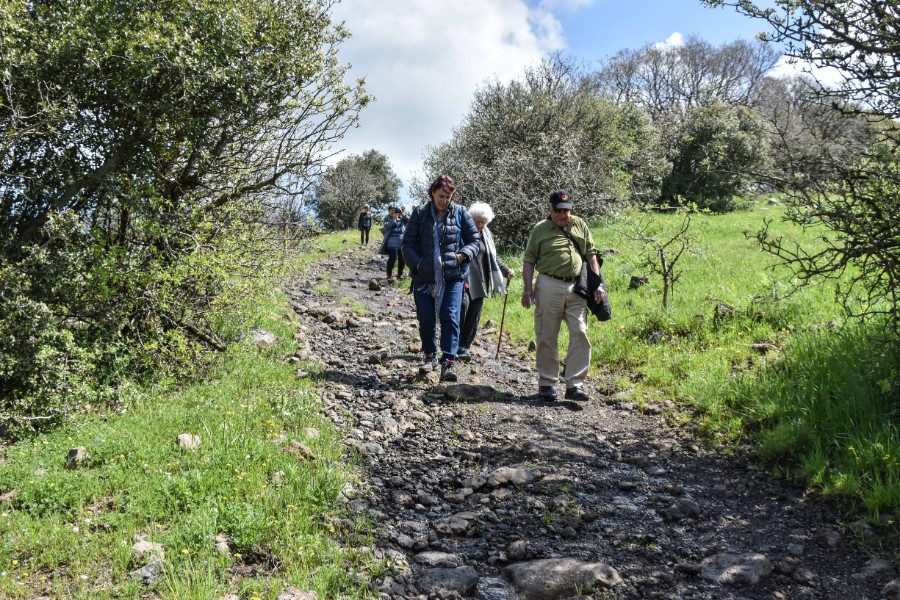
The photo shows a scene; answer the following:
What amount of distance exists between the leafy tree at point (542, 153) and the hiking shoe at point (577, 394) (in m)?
10.3

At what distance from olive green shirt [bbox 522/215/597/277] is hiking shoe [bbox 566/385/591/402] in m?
1.20

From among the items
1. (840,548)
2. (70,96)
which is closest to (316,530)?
(840,548)

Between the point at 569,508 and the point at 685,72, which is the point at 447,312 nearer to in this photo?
the point at 569,508

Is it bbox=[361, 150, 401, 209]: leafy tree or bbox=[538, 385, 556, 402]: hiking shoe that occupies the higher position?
bbox=[361, 150, 401, 209]: leafy tree

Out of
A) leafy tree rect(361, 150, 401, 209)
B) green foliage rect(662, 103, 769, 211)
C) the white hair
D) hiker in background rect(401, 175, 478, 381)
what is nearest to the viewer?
hiker in background rect(401, 175, 478, 381)

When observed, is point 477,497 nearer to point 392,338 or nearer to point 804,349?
point 804,349

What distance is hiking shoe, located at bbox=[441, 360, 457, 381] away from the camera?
6.83m

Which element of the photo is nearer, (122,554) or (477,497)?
(122,554)

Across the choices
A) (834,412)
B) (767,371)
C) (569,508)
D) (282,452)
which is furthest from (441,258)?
(834,412)

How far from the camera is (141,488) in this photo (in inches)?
152

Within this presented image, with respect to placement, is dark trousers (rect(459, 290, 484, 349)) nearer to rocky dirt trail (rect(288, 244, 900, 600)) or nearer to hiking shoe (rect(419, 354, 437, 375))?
hiking shoe (rect(419, 354, 437, 375))

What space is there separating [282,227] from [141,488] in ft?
14.7

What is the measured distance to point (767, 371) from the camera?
6.02 m

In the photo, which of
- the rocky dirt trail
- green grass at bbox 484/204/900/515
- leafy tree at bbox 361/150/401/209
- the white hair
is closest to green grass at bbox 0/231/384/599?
the rocky dirt trail
